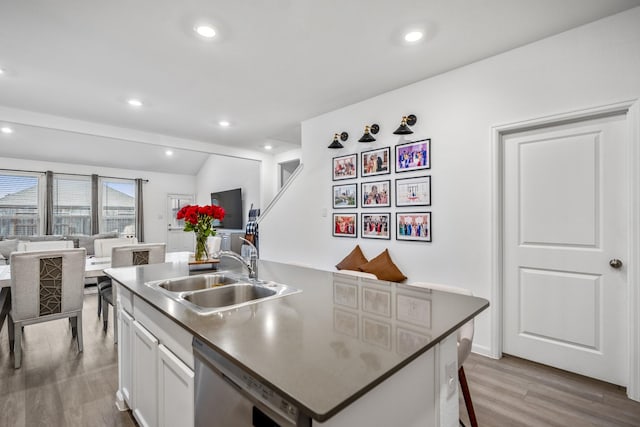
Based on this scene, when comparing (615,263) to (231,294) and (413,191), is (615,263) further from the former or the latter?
(231,294)

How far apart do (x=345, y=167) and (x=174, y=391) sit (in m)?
2.92

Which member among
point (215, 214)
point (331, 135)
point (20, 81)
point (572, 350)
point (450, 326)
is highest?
point (20, 81)

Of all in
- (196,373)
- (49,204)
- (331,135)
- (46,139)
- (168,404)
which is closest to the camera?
(196,373)

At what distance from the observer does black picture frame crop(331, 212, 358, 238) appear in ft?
11.8

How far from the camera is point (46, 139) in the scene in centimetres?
600

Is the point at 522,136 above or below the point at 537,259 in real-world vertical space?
above

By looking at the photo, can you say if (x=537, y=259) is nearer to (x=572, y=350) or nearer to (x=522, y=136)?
(x=572, y=350)

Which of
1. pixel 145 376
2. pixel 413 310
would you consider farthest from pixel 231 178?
pixel 413 310

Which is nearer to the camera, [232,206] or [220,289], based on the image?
[220,289]

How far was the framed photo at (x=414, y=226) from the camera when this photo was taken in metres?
2.96

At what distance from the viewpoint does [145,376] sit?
59.7 inches

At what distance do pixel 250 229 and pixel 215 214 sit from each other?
443cm


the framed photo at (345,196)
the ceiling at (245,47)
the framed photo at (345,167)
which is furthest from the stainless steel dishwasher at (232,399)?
the framed photo at (345,167)

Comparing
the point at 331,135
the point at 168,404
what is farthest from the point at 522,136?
the point at 168,404
